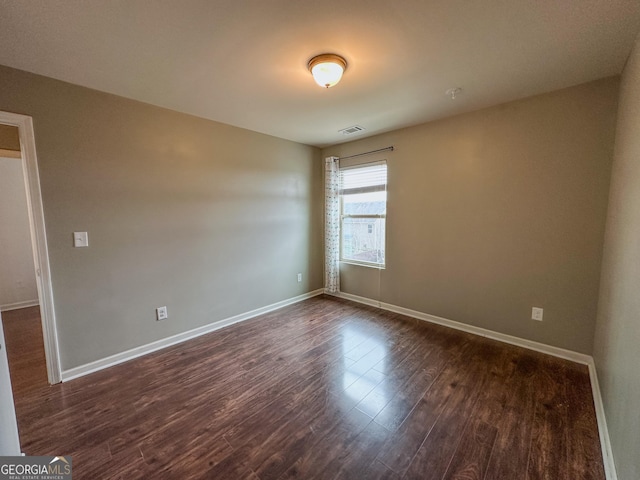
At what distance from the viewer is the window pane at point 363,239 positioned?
3740 mm

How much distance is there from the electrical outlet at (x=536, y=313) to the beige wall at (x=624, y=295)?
16.1 inches

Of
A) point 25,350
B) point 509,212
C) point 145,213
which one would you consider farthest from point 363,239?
point 25,350

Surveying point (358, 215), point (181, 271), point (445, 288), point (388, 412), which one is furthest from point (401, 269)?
point (181, 271)

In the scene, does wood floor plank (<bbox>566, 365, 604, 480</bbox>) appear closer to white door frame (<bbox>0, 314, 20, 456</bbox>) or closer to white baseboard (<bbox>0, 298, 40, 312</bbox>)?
white door frame (<bbox>0, 314, 20, 456</bbox>)

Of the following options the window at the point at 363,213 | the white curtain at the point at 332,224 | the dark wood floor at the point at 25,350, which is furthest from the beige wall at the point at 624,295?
the dark wood floor at the point at 25,350

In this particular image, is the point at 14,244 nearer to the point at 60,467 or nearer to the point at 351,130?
the point at 60,467

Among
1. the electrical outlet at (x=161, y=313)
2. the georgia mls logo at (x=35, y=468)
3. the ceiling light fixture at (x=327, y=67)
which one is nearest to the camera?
the georgia mls logo at (x=35, y=468)

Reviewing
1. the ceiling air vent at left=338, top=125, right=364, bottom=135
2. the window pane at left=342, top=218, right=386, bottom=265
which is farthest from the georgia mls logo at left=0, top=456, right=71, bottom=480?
the ceiling air vent at left=338, top=125, right=364, bottom=135

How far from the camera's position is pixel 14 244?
13.0 ft

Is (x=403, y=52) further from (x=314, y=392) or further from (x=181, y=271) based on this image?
(x=181, y=271)

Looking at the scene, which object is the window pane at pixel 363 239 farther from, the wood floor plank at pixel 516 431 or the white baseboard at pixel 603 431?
the white baseboard at pixel 603 431

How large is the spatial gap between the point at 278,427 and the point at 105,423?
1.17 m

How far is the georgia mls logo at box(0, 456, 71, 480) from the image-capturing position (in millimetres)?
1191

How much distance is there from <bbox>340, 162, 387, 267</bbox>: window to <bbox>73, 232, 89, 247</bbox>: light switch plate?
10.3 ft
